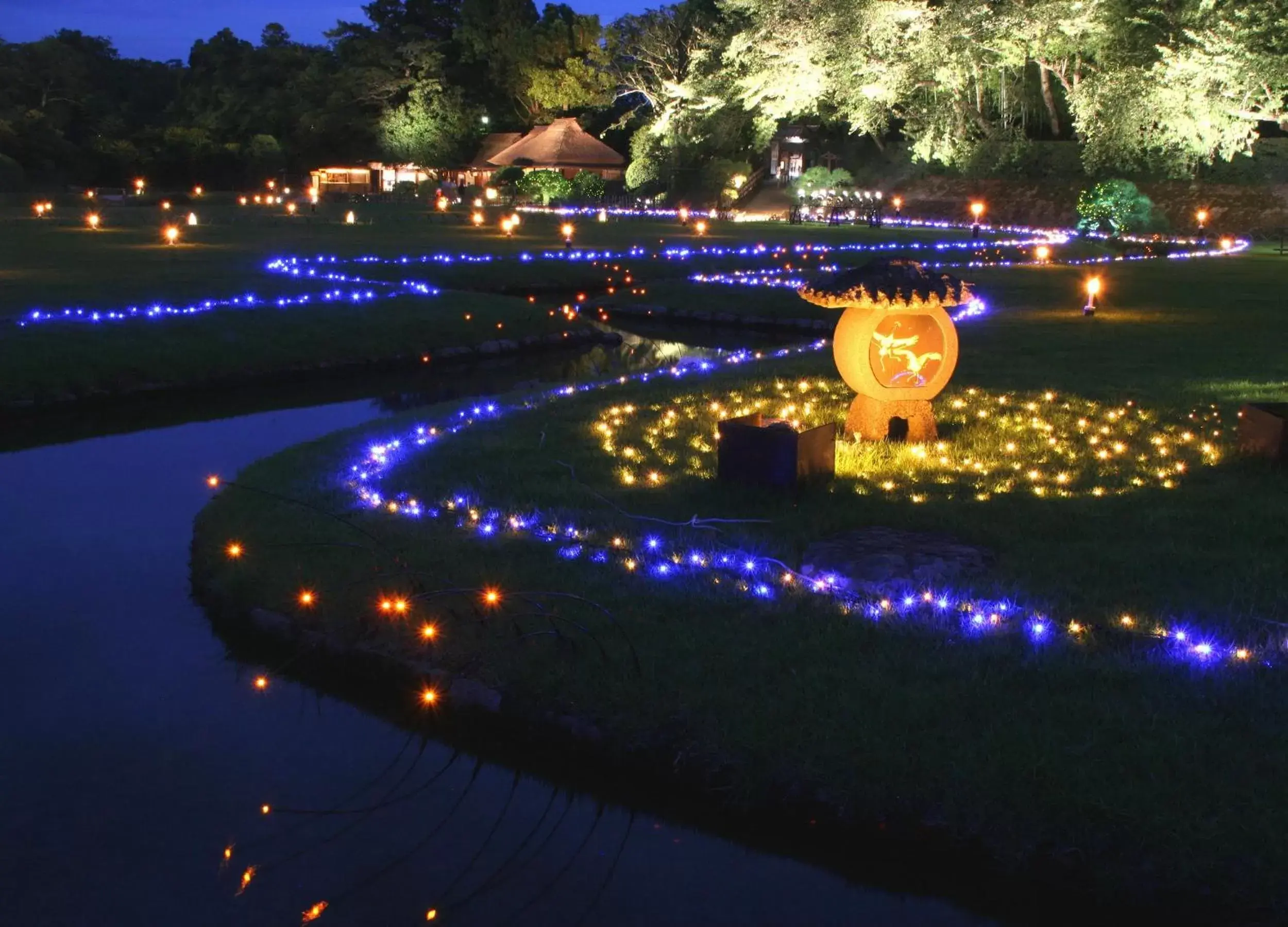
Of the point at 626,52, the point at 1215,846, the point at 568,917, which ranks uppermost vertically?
the point at 626,52

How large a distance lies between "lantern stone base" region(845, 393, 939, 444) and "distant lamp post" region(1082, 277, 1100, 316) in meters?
11.5

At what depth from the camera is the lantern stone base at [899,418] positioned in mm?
11047

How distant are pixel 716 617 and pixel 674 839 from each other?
1.58 metres

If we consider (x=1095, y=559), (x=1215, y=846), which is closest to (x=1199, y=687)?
(x=1215, y=846)

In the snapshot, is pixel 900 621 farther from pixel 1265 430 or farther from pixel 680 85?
pixel 680 85

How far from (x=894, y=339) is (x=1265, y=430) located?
3187 millimetres

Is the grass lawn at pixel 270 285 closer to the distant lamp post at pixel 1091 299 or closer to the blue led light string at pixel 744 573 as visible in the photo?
the distant lamp post at pixel 1091 299

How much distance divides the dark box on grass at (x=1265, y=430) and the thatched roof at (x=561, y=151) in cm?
5582

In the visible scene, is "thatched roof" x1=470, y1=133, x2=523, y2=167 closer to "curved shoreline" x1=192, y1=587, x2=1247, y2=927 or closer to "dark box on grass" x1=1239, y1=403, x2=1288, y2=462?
"dark box on grass" x1=1239, y1=403, x2=1288, y2=462

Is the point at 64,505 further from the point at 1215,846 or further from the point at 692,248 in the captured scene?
the point at 692,248

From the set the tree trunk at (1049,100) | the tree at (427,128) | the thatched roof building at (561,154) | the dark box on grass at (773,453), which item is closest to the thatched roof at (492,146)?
the thatched roof building at (561,154)

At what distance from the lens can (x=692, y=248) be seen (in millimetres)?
33219

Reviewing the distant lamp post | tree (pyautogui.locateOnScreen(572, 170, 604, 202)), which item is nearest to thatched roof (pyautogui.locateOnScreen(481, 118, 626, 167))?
tree (pyautogui.locateOnScreen(572, 170, 604, 202))

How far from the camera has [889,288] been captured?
1034 centimetres
